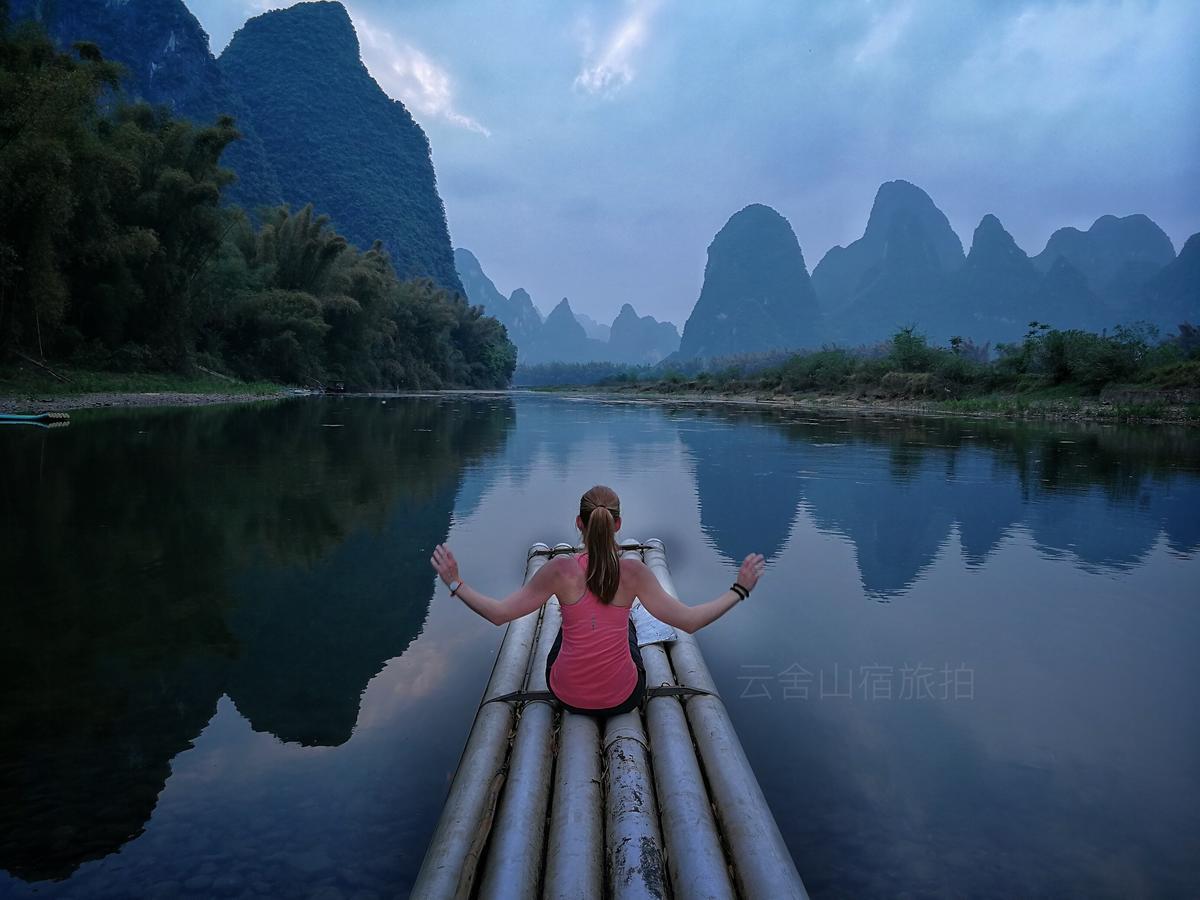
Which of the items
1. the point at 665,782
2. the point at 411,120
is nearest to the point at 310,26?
the point at 411,120

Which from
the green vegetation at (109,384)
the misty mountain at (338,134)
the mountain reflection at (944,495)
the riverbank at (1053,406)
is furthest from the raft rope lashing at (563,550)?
the misty mountain at (338,134)

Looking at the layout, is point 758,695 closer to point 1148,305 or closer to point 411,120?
point 411,120

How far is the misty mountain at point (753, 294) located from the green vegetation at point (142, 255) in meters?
137

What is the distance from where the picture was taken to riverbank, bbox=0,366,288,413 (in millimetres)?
19641

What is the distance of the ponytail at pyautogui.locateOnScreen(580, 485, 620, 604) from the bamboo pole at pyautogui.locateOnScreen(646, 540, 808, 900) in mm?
689

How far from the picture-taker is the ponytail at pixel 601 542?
2752mm

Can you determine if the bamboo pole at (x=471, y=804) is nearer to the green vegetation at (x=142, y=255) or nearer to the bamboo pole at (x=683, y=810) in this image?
the bamboo pole at (x=683, y=810)

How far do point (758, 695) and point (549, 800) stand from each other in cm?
183

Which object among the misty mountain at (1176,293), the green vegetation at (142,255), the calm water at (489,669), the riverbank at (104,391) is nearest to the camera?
the calm water at (489,669)

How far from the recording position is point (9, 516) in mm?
7387

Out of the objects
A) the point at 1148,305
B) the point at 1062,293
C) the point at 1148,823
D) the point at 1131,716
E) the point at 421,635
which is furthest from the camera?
the point at 1062,293

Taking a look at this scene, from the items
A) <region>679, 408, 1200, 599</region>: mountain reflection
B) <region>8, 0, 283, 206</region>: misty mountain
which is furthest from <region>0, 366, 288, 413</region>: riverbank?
<region>8, 0, 283, 206</region>: misty mountain

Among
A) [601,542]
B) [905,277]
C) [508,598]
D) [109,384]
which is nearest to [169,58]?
[109,384]

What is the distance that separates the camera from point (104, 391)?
2409 centimetres
